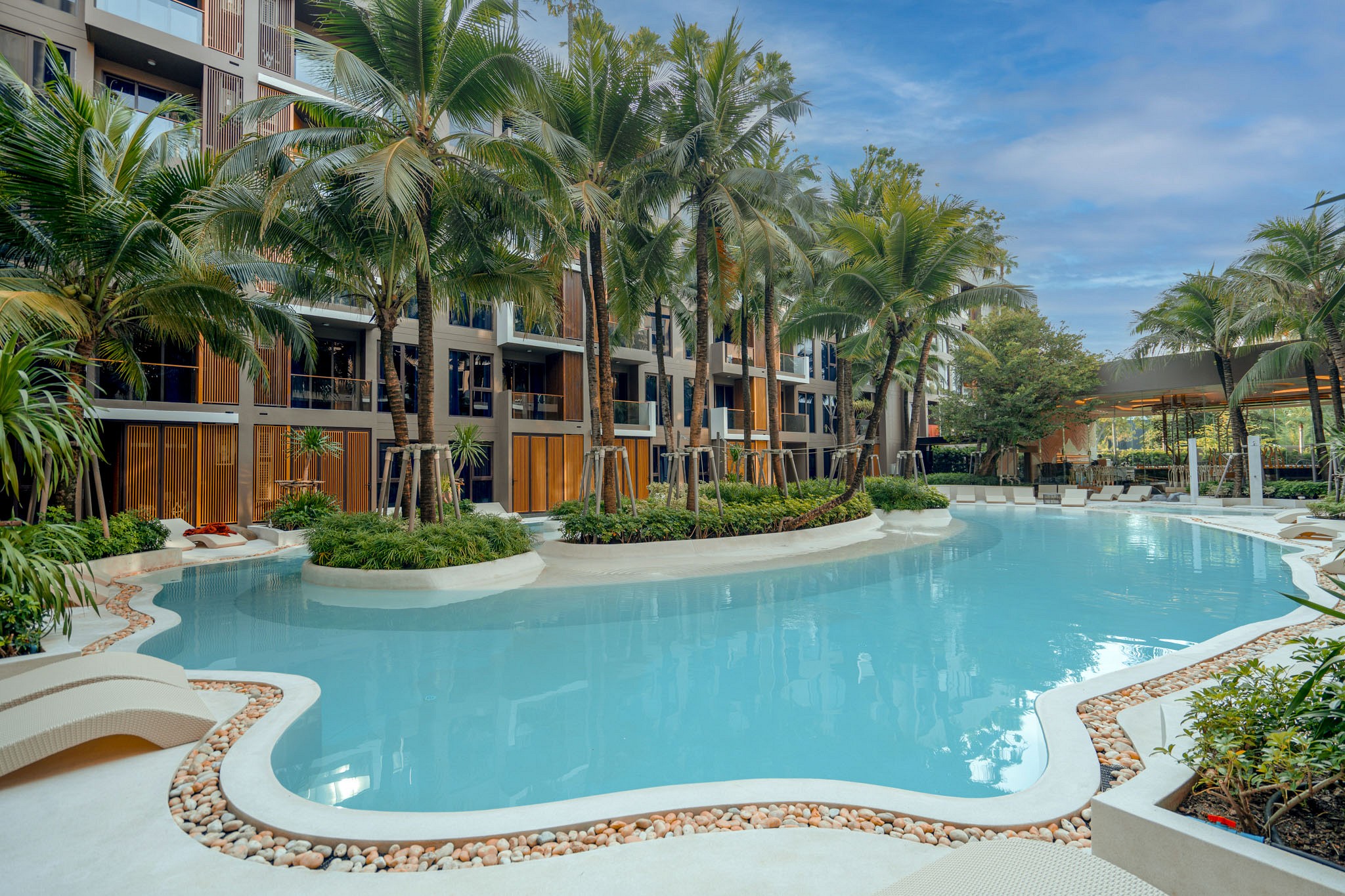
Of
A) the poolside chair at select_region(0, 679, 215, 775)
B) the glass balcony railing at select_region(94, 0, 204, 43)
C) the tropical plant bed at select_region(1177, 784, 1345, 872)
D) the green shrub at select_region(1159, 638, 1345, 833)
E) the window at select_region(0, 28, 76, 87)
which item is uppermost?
the glass balcony railing at select_region(94, 0, 204, 43)

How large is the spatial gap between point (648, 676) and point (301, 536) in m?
12.6

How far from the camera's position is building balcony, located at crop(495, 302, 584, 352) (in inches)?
843

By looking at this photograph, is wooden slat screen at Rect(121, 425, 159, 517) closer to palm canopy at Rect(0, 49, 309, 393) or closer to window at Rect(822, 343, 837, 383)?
palm canopy at Rect(0, 49, 309, 393)

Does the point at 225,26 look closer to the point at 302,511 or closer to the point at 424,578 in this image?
the point at 302,511

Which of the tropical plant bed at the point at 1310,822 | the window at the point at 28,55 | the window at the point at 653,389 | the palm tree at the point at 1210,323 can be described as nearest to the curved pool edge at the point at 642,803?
the tropical plant bed at the point at 1310,822

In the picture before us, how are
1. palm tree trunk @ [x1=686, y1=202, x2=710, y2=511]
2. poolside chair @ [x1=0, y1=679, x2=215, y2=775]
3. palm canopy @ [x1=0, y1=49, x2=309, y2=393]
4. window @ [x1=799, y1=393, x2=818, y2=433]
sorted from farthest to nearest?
window @ [x1=799, y1=393, x2=818, y2=433] < palm tree trunk @ [x1=686, y1=202, x2=710, y2=511] < palm canopy @ [x1=0, y1=49, x2=309, y2=393] < poolside chair @ [x1=0, y1=679, x2=215, y2=775]

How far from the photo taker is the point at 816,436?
32812 millimetres

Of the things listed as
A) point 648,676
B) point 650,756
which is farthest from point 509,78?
point 650,756

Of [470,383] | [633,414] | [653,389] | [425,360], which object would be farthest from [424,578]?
[653,389]

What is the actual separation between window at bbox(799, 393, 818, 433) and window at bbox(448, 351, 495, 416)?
16253 mm

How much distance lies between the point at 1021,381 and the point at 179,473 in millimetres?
29050

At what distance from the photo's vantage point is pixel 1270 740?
7.88ft

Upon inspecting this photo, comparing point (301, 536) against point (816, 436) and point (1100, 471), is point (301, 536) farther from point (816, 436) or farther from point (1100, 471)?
point (1100, 471)

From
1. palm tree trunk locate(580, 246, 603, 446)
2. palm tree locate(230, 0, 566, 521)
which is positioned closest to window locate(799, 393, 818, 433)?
palm tree trunk locate(580, 246, 603, 446)
